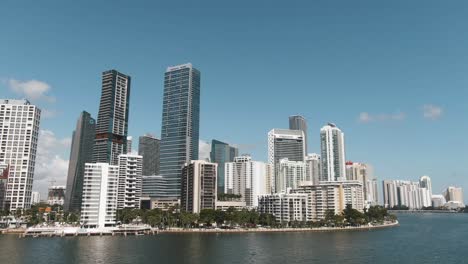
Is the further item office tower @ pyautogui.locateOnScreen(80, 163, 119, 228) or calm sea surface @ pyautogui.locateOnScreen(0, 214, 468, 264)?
office tower @ pyautogui.locateOnScreen(80, 163, 119, 228)

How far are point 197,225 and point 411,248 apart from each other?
108250mm

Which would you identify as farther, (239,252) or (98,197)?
(98,197)

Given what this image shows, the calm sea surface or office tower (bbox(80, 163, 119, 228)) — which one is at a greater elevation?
office tower (bbox(80, 163, 119, 228))

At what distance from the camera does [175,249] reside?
11288 centimetres

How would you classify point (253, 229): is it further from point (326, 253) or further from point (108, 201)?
point (326, 253)

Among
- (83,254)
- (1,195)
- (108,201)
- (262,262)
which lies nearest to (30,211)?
(1,195)

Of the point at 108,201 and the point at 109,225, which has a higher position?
the point at 108,201

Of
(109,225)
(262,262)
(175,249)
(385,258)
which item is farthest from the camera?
(109,225)

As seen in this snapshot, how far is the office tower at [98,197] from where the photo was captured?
167250 mm

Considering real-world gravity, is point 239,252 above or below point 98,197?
below

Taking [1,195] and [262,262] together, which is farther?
[1,195]

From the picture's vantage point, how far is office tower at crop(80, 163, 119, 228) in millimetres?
167250

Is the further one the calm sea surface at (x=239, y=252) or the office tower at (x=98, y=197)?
the office tower at (x=98, y=197)

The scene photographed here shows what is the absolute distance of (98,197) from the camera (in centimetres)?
16950
